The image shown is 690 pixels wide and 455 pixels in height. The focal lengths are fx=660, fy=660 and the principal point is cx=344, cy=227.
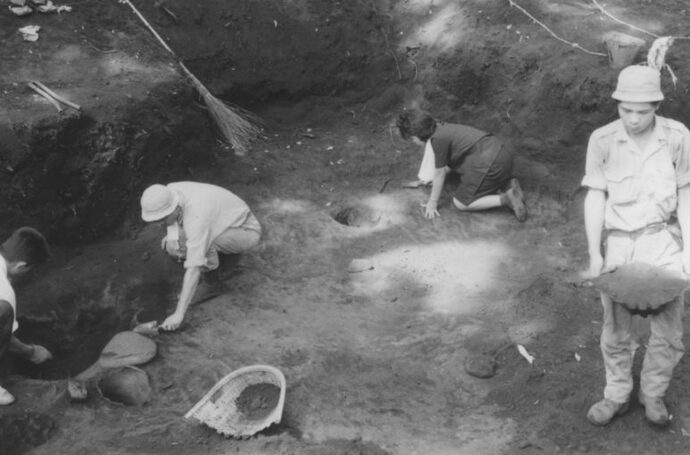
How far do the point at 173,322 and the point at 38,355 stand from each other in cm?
105

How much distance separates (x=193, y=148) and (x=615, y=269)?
4836mm

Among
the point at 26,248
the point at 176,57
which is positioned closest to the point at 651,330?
the point at 26,248

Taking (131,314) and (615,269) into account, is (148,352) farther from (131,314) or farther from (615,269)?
(615,269)

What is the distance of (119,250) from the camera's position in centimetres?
608

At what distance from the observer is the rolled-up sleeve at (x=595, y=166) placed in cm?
341

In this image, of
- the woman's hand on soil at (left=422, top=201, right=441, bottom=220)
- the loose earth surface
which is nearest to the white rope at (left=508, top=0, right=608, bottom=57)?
the loose earth surface

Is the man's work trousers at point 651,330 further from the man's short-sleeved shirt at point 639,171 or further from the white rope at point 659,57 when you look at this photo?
the white rope at point 659,57

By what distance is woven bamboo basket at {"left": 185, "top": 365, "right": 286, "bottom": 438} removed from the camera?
160 inches

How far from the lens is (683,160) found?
3285 mm

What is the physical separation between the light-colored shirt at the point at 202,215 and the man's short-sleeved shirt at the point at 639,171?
285cm

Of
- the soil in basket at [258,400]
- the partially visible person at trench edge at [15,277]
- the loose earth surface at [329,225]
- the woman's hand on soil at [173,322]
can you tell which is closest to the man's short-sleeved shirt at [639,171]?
the loose earth surface at [329,225]

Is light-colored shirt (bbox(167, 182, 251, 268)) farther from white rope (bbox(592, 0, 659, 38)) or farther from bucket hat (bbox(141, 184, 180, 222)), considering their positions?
white rope (bbox(592, 0, 659, 38))

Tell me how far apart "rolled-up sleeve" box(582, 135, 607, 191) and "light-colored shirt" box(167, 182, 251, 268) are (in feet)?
9.31

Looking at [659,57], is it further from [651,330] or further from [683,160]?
[651,330]
